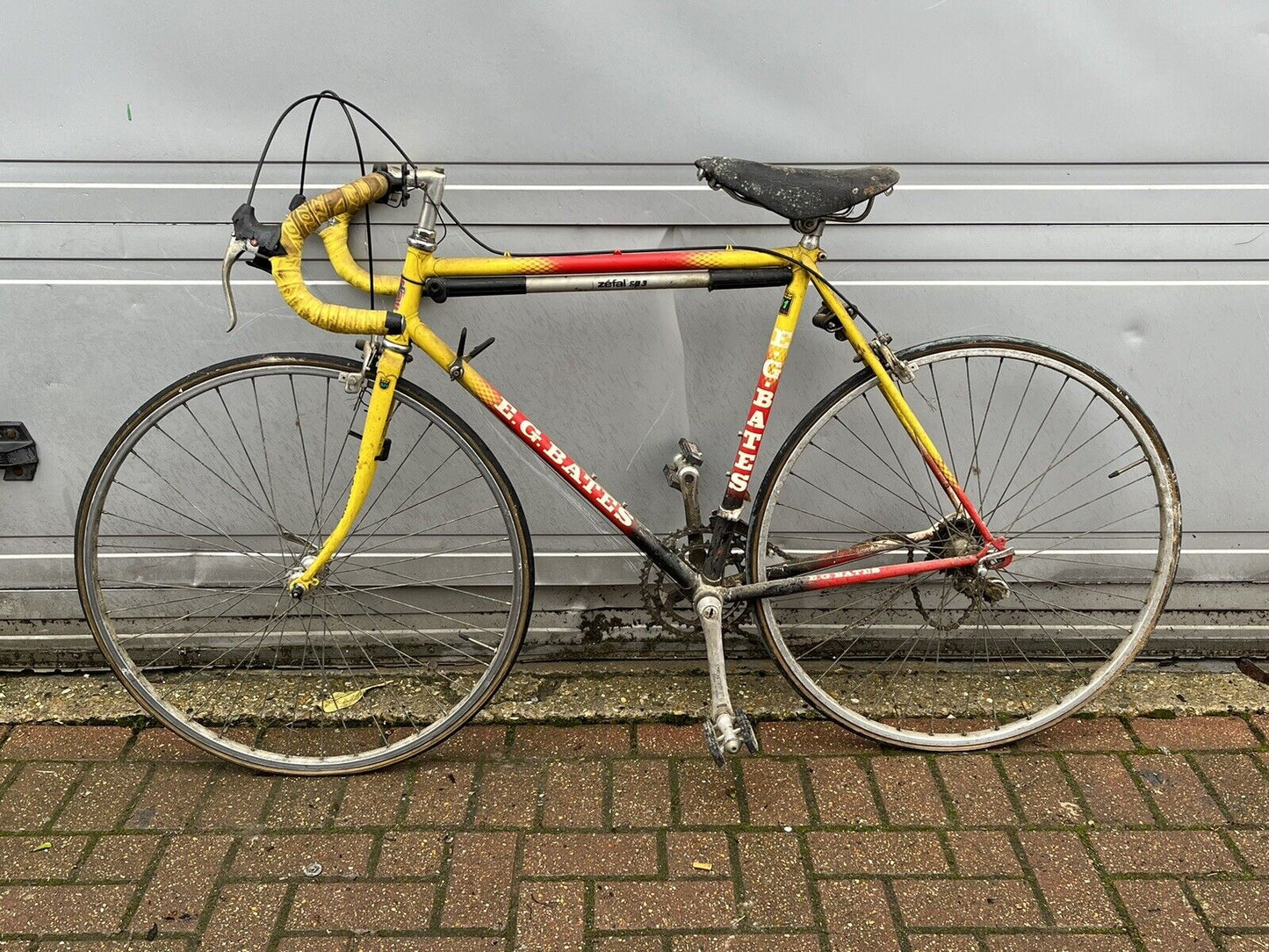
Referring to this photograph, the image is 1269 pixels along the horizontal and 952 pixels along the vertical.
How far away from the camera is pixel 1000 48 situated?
8.36 ft

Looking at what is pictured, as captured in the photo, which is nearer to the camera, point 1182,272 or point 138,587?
point 1182,272

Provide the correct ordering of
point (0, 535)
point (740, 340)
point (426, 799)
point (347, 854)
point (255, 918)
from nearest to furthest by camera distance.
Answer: point (255, 918), point (347, 854), point (426, 799), point (740, 340), point (0, 535)

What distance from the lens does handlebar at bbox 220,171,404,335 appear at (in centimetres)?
232

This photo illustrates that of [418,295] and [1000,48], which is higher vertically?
[1000,48]

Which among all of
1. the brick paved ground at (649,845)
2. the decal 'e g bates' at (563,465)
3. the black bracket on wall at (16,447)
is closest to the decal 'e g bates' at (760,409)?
the decal 'e g bates' at (563,465)

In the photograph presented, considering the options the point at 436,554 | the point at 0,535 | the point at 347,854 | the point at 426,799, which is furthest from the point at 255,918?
the point at 0,535

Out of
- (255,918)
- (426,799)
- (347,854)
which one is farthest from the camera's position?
(426,799)

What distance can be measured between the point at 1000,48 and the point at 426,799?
2336 mm

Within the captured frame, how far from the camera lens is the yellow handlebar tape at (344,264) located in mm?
2518

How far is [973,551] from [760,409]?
25.9 inches

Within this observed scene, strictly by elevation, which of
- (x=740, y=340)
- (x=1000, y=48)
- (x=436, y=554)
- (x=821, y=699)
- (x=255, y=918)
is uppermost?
(x=1000, y=48)

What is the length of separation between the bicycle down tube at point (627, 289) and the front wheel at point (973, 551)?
0.12 metres

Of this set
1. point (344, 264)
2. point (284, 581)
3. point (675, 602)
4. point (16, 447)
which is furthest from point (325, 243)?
point (675, 602)

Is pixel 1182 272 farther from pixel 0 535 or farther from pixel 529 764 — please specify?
pixel 0 535
